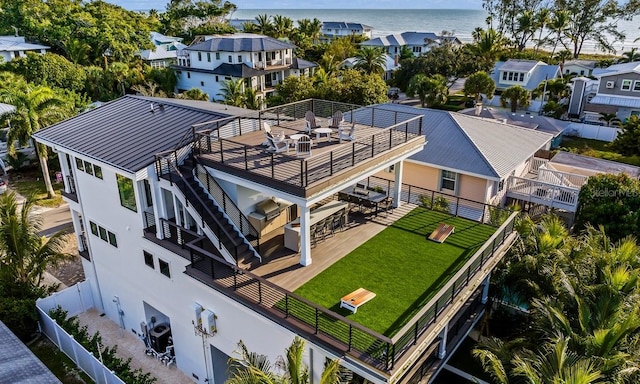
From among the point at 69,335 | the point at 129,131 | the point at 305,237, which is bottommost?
the point at 69,335

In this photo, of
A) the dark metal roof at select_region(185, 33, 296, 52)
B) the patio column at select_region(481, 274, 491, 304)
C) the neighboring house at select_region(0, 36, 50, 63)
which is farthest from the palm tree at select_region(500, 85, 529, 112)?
the neighboring house at select_region(0, 36, 50, 63)

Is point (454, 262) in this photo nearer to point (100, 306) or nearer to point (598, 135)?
point (100, 306)

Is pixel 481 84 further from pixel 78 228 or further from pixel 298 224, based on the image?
pixel 78 228

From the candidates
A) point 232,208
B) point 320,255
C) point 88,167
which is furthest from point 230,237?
point 88,167

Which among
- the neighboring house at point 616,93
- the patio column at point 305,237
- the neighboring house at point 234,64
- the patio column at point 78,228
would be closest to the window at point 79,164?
the patio column at point 78,228

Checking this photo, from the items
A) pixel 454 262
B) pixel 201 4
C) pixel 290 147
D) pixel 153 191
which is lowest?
pixel 454 262

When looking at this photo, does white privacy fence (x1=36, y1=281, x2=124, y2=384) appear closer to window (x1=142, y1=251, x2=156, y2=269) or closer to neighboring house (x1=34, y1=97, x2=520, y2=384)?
neighboring house (x1=34, y1=97, x2=520, y2=384)

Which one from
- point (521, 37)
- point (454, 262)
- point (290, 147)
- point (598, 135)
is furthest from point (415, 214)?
point (521, 37)
